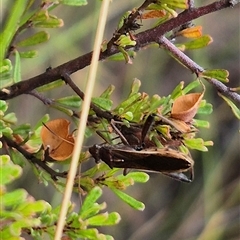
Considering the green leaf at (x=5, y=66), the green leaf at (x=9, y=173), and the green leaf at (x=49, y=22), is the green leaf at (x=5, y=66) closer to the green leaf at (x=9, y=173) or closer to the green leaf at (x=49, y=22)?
the green leaf at (x=49, y=22)

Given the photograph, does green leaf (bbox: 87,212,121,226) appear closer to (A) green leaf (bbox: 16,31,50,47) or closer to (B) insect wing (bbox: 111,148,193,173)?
(B) insect wing (bbox: 111,148,193,173)

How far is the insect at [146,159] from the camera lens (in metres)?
0.48

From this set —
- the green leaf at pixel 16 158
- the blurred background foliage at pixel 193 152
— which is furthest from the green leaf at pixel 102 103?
the blurred background foliage at pixel 193 152

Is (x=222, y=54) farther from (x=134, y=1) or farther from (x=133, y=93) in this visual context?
(x=133, y=93)

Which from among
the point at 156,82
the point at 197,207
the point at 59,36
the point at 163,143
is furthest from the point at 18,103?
the point at 163,143

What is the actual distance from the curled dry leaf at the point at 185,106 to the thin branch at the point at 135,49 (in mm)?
56

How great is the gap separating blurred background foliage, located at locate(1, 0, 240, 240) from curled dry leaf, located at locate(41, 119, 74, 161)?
876 mm

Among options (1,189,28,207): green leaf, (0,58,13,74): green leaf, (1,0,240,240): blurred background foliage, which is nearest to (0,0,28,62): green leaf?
(0,58,13,74): green leaf

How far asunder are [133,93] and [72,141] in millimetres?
91

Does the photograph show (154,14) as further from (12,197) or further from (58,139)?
(12,197)

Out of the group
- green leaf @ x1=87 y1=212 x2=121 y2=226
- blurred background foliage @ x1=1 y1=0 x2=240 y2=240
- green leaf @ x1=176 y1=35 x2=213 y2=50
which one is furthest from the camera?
blurred background foliage @ x1=1 y1=0 x2=240 y2=240

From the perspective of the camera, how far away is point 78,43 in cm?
147

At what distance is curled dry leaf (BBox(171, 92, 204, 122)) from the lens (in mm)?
458

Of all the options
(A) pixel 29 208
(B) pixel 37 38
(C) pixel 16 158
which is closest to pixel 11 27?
(B) pixel 37 38
